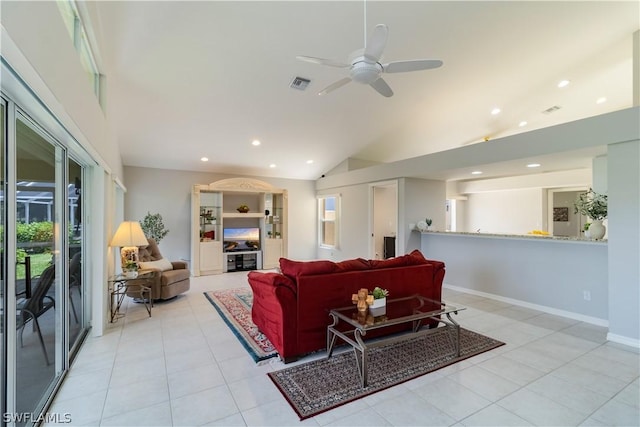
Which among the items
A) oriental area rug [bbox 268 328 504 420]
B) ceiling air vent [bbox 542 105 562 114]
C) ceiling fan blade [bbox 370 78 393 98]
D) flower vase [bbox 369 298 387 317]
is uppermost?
ceiling air vent [bbox 542 105 562 114]

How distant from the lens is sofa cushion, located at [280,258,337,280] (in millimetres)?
2822

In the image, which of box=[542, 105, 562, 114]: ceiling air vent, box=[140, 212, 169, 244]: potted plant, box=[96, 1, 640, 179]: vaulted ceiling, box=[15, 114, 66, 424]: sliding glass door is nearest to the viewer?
box=[15, 114, 66, 424]: sliding glass door

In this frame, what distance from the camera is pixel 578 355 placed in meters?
2.92

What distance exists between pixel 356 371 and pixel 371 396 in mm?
347

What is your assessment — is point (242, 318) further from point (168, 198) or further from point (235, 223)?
point (168, 198)

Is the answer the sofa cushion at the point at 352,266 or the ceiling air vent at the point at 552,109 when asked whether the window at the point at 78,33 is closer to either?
the sofa cushion at the point at 352,266

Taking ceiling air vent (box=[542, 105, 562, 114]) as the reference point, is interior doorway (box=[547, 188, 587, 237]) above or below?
below

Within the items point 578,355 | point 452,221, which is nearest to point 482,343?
point 578,355

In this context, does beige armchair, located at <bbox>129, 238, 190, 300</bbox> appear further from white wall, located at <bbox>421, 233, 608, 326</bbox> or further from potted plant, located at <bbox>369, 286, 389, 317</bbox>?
white wall, located at <bbox>421, 233, 608, 326</bbox>

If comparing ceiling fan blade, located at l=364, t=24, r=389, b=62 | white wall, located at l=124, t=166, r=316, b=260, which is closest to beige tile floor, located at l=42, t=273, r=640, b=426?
ceiling fan blade, located at l=364, t=24, r=389, b=62

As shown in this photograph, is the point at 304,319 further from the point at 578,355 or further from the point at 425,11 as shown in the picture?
the point at 425,11

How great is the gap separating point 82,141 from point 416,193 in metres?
5.35

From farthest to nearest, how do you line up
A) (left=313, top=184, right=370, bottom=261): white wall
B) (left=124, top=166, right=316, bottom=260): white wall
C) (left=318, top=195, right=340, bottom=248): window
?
(left=318, top=195, right=340, bottom=248): window, (left=313, top=184, right=370, bottom=261): white wall, (left=124, top=166, right=316, bottom=260): white wall

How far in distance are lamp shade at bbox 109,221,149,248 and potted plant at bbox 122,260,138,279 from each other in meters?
0.35
